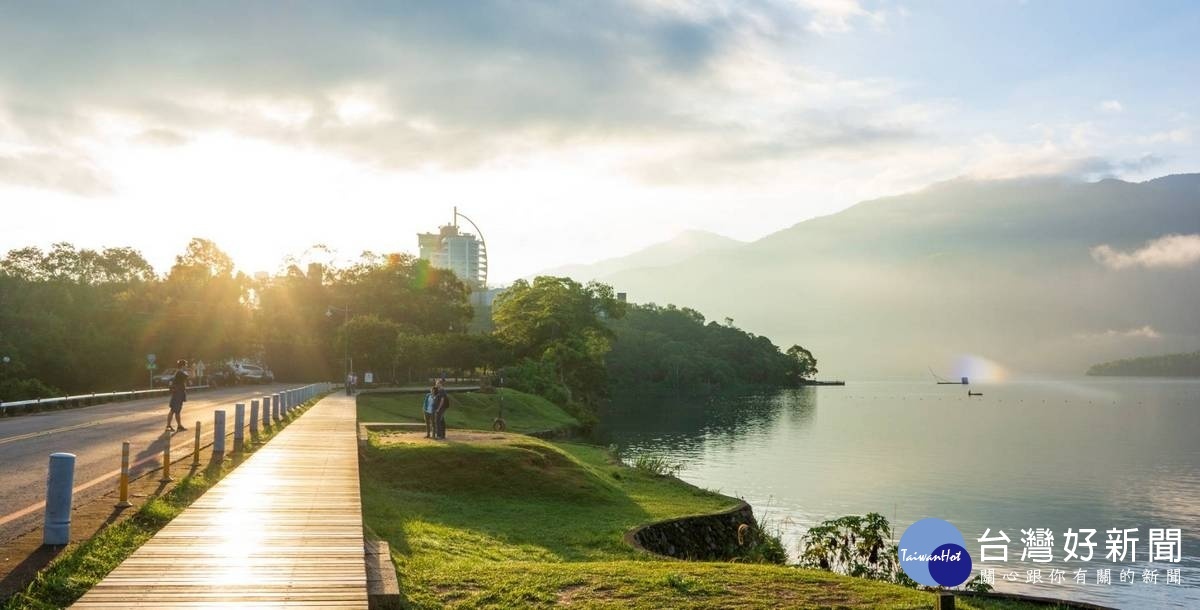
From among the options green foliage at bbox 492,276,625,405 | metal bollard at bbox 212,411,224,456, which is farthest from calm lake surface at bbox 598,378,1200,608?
metal bollard at bbox 212,411,224,456

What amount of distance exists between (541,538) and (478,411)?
45.5 metres

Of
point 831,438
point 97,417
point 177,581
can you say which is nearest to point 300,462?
point 177,581

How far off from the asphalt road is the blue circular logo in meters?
11.7

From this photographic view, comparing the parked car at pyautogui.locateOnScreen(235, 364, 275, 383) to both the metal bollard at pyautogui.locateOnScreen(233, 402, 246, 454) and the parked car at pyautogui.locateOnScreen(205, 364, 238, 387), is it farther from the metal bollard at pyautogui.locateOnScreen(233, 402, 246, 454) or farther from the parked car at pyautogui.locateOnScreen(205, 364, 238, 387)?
the metal bollard at pyautogui.locateOnScreen(233, 402, 246, 454)

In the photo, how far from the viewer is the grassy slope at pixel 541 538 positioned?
36.7ft

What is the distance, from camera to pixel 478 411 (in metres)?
64.7

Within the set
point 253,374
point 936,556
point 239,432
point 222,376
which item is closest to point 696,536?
point 239,432

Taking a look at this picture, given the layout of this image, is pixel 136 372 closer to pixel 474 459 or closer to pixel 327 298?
pixel 327 298

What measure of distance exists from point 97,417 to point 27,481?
21.2m

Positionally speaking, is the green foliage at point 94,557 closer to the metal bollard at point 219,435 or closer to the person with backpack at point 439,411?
the metal bollard at point 219,435

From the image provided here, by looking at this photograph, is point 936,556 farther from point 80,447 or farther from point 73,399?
point 73,399

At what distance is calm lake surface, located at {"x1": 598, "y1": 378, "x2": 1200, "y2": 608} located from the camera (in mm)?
A: 29906

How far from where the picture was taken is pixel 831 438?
76.4 meters

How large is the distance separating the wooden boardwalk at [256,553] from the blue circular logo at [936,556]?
4.84 metres
